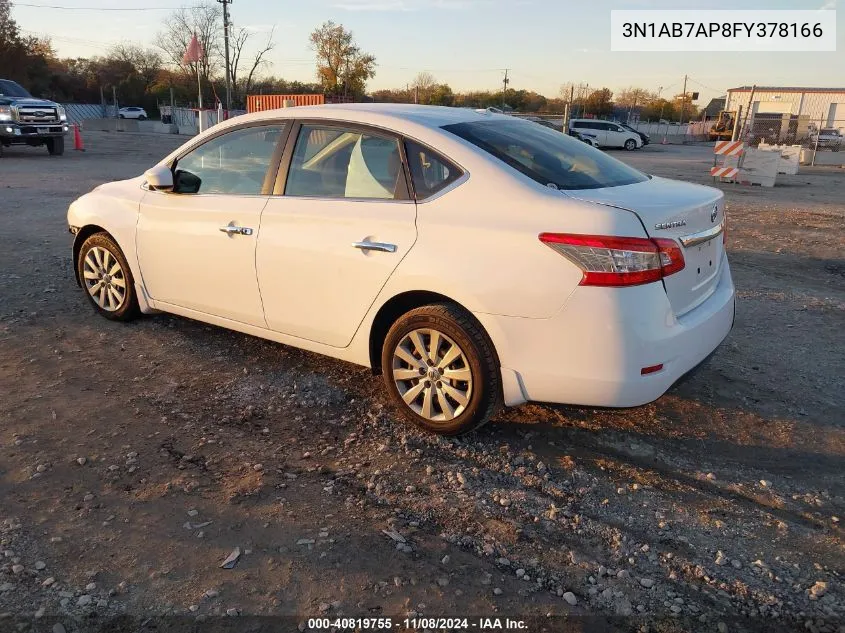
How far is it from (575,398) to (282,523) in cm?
145

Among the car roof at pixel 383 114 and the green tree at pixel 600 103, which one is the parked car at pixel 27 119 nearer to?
the car roof at pixel 383 114

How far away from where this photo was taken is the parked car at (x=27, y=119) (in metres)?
18.9

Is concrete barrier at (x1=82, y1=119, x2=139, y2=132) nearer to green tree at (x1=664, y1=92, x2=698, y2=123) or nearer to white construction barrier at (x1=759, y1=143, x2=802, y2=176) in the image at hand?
white construction barrier at (x1=759, y1=143, x2=802, y2=176)

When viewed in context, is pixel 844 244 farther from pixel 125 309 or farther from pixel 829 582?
pixel 125 309

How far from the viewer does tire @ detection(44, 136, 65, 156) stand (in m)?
20.6

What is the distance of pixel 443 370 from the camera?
3.45 metres

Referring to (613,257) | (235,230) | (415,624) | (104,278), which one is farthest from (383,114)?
(104,278)

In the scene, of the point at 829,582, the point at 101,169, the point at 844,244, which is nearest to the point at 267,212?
the point at 829,582

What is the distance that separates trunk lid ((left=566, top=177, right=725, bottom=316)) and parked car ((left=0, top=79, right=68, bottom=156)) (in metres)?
20.7

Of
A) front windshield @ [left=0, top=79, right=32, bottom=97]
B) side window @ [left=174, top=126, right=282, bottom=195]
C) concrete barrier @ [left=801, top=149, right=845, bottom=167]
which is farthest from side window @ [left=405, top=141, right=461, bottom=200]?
concrete barrier @ [left=801, top=149, right=845, bottom=167]

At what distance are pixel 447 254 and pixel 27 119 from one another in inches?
808

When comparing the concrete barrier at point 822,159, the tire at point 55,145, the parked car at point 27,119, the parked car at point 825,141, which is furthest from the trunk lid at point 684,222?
the concrete barrier at point 822,159

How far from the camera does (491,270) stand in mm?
3113

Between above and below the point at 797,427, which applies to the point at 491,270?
above
